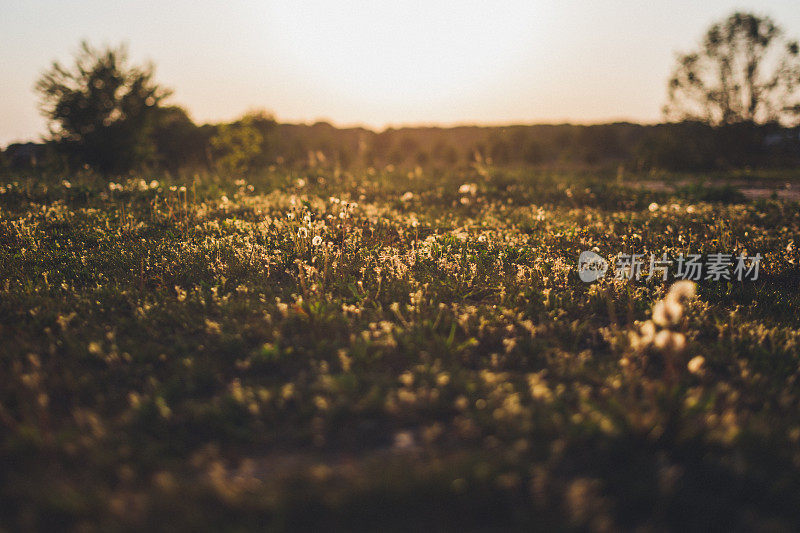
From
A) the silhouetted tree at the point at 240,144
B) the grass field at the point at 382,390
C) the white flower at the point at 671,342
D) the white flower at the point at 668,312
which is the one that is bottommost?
the grass field at the point at 382,390

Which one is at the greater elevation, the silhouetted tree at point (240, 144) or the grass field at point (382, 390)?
the silhouetted tree at point (240, 144)

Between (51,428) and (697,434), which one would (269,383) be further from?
(697,434)

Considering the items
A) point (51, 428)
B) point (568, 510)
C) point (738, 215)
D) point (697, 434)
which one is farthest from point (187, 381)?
point (738, 215)

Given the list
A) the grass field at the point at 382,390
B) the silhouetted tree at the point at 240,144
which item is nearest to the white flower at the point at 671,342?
the grass field at the point at 382,390

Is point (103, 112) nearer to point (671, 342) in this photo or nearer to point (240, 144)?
point (240, 144)

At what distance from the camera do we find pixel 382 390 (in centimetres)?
274

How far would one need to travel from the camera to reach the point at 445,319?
3.70 m

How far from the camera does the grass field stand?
6.41 ft

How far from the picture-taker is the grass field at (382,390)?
76.9 inches

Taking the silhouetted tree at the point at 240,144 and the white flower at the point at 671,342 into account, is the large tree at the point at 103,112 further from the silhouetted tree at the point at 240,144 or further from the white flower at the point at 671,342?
the white flower at the point at 671,342

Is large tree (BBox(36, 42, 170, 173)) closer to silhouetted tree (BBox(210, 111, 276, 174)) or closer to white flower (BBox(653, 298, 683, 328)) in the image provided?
silhouetted tree (BBox(210, 111, 276, 174))

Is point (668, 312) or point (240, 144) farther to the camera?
point (240, 144)

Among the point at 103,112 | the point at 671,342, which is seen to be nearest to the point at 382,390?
the point at 671,342

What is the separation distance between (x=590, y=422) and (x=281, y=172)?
12278mm
